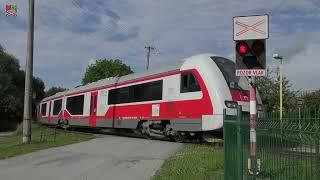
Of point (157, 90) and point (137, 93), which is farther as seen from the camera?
point (137, 93)

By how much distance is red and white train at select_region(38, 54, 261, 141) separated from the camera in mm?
18781

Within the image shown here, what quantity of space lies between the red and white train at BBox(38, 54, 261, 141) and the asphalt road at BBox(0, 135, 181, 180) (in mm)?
1588

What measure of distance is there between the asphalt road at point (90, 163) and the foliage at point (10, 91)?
54.7 metres

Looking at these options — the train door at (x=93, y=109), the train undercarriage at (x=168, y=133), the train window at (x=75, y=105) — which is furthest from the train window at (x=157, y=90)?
the train window at (x=75, y=105)

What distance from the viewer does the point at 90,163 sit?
50.3 feet

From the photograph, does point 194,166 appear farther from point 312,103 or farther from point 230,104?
point 312,103

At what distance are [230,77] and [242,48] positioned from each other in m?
9.16

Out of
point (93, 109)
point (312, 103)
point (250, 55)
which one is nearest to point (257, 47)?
point (250, 55)

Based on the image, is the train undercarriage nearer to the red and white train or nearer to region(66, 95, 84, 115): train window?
the red and white train

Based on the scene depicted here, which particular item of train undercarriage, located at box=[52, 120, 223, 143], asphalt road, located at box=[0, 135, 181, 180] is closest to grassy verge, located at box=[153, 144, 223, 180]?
asphalt road, located at box=[0, 135, 181, 180]

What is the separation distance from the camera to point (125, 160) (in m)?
15.6

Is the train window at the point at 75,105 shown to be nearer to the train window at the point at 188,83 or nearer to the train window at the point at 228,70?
the train window at the point at 188,83

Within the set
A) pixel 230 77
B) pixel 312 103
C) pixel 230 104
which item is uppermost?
pixel 230 77

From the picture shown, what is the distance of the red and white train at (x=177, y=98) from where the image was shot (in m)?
18.8
